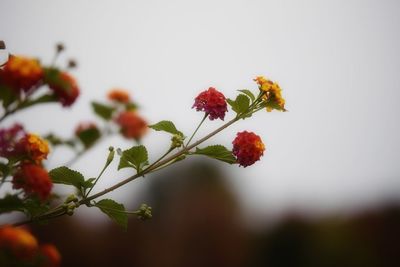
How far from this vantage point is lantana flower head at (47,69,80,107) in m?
1.52

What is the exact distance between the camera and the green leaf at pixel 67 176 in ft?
6.66

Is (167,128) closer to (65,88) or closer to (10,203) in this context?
(65,88)

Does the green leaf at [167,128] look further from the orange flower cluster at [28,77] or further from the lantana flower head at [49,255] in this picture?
the lantana flower head at [49,255]

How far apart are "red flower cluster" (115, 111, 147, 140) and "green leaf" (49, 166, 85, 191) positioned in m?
0.52

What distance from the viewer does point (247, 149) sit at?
7.36ft

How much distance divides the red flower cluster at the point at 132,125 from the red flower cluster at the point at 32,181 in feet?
2.82

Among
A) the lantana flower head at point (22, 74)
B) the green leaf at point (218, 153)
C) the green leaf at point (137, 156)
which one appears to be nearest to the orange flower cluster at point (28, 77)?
the lantana flower head at point (22, 74)

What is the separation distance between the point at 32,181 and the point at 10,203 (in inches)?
4.4

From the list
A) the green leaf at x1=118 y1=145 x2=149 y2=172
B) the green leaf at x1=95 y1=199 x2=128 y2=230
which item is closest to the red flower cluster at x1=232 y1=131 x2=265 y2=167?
the green leaf at x1=118 y1=145 x2=149 y2=172

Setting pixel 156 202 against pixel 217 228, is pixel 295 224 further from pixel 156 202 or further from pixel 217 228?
pixel 156 202

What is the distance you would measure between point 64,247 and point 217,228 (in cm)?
1018

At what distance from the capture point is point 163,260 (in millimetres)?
26078

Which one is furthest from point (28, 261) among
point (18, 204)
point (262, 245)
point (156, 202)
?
point (156, 202)

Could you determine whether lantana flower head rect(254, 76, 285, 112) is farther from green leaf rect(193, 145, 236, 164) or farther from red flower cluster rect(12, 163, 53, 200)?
red flower cluster rect(12, 163, 53, 200)
